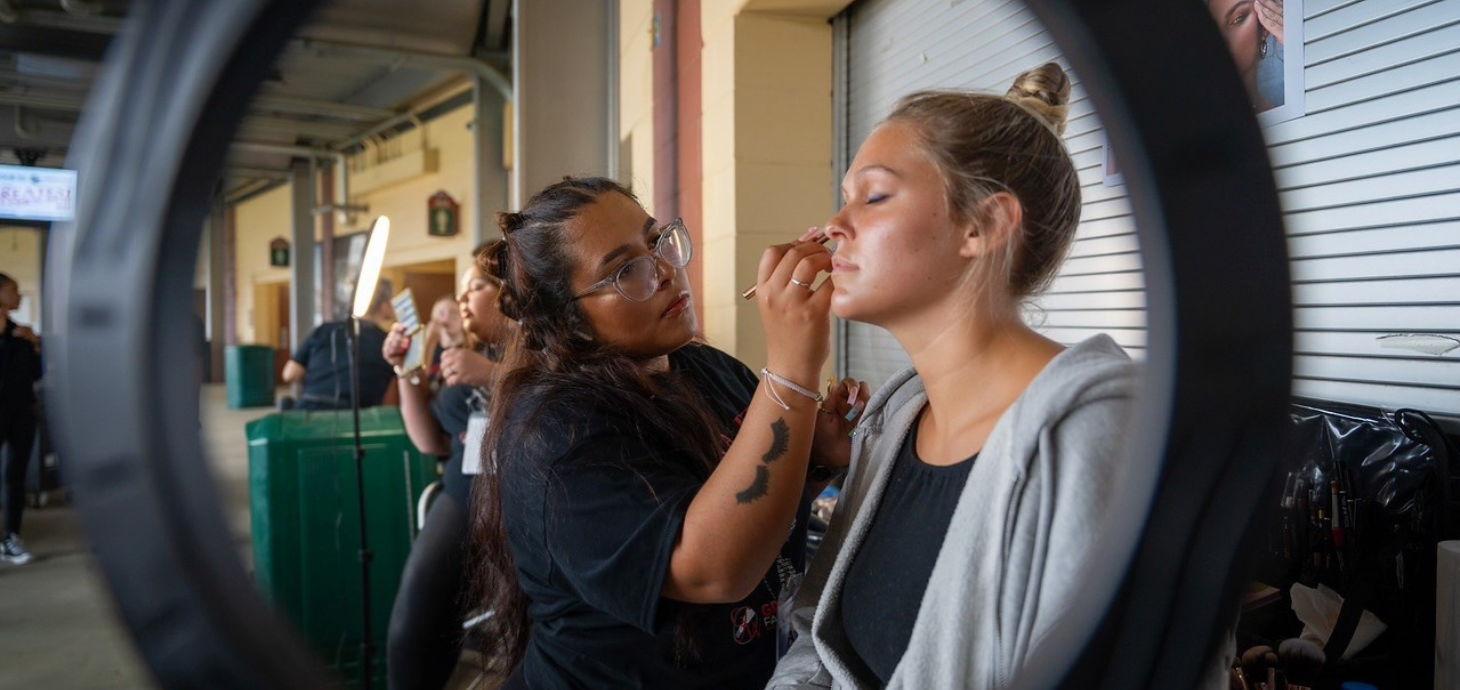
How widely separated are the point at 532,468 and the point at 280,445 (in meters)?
2.35

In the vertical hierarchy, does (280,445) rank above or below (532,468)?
below

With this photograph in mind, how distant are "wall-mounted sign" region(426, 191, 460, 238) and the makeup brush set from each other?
8.16 metres

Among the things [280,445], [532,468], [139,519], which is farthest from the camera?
[280,445]

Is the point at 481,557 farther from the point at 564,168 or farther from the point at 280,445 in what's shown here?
the point at 564,168

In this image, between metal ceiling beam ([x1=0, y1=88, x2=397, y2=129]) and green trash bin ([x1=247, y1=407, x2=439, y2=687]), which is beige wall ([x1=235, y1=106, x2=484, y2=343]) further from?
green trash bin ([x1=247, y1=407, x2=439, y2=687])

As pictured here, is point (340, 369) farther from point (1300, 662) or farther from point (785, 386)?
A: point (1300, 662)

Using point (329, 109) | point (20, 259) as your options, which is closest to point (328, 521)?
point (329, 109)

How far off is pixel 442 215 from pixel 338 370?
198 inches

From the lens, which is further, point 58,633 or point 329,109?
point 329,109

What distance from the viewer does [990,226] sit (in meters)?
0.76

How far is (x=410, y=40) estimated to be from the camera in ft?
21.2

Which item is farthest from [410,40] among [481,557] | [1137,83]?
[1137,83]

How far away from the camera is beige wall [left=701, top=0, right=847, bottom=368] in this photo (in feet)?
8.25

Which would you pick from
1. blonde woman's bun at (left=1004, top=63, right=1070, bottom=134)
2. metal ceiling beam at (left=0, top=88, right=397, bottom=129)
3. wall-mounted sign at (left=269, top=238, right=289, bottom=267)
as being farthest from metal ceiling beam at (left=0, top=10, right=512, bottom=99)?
blonde woman's bun at (left=1004, top=63, right=1070, bottom=134)
